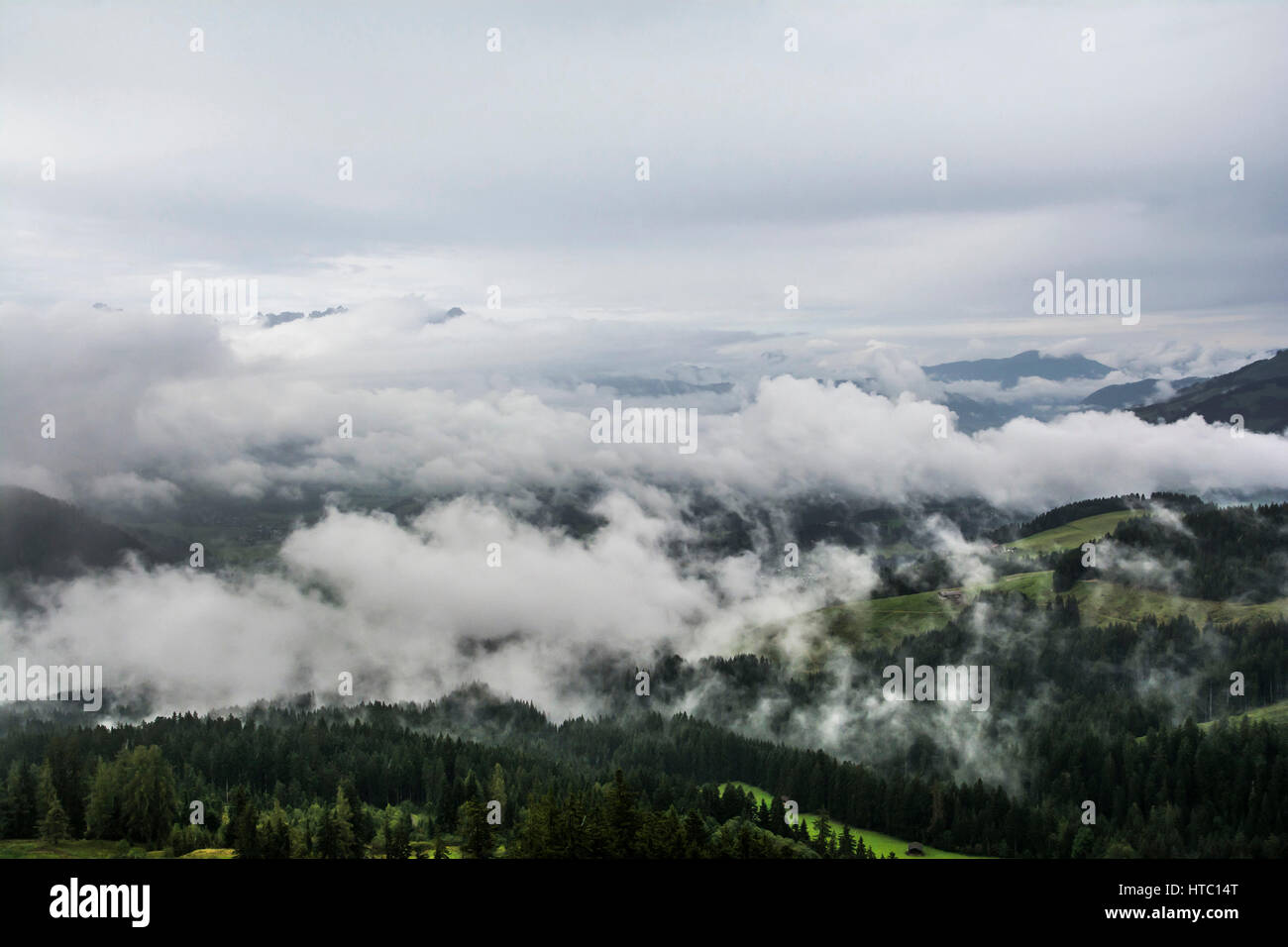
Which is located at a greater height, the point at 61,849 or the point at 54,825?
the point at 54,825

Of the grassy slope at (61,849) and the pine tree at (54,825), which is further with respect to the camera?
the pine tree at (54,825)

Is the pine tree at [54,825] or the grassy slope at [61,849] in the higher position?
the pine tree at [54,825]

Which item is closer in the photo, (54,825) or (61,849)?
(61,849)

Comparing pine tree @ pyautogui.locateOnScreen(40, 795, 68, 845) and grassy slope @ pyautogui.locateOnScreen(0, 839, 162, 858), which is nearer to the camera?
grassy slope @ pyautogui.locateOnScreen(0, 839, 162, 858)

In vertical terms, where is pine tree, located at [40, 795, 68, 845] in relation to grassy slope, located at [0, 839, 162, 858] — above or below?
above
